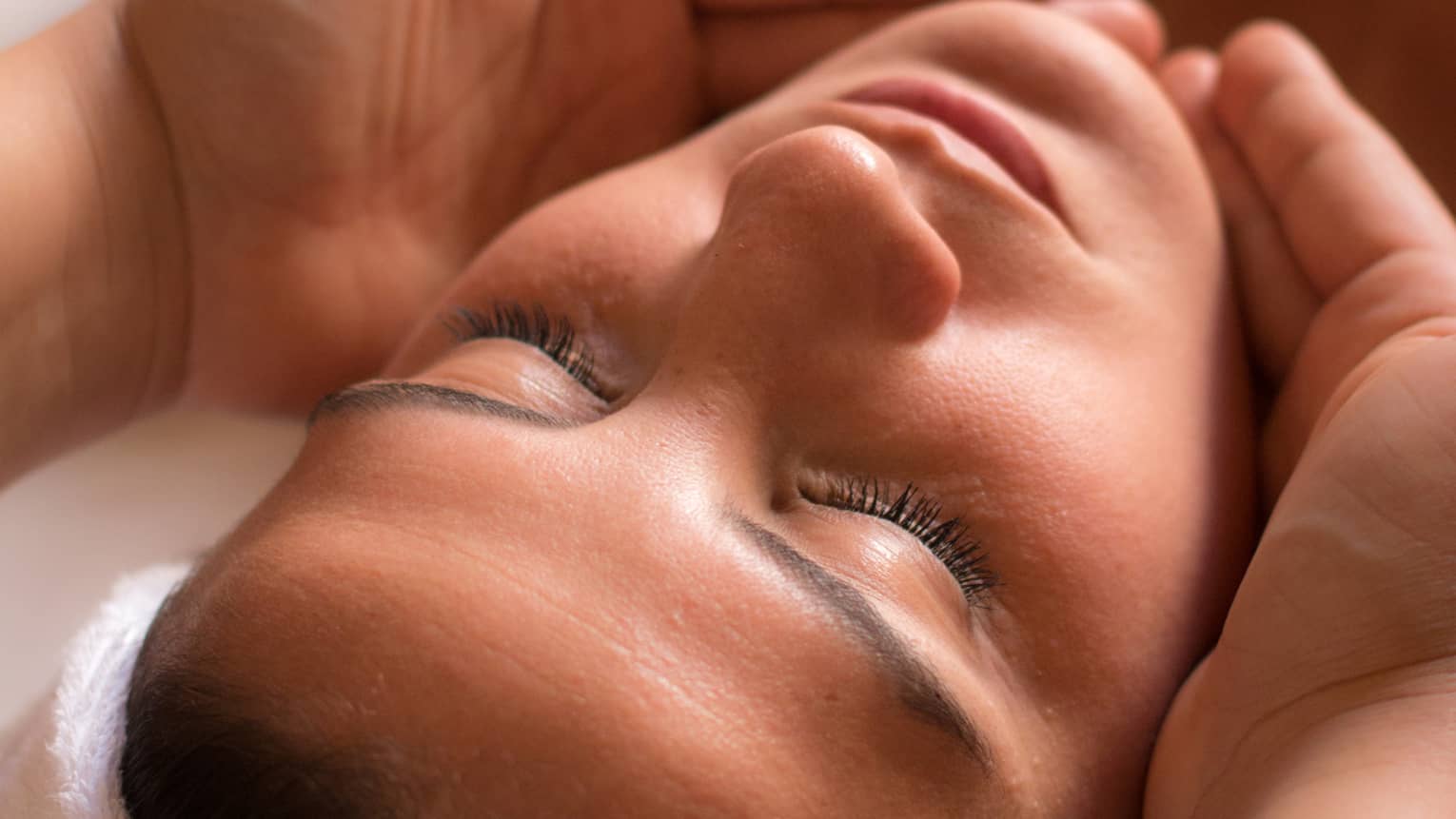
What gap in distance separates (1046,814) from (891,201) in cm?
31

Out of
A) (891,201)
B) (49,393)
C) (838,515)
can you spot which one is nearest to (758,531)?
(838,515)

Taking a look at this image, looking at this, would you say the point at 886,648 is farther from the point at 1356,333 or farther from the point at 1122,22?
the point at 1122,22

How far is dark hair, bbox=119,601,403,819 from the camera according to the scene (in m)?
0.47

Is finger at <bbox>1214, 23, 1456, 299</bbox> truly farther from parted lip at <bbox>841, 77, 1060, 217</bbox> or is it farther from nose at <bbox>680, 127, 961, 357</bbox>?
nose at <bbox>680, 127, 961, 357</bbox>

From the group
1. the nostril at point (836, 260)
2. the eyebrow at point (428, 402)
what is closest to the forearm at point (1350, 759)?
the nostril at point (836, 260)

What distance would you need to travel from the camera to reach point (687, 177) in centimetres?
73

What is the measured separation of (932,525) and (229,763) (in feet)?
1.09

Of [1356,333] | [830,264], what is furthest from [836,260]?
[1356,333]

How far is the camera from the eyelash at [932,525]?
57 cm

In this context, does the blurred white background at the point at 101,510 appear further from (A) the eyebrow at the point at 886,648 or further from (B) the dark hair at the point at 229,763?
(A) the eyebrow at the point at 886,648

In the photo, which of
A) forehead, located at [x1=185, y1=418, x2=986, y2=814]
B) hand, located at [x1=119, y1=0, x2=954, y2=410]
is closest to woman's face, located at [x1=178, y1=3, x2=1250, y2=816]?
forehead, located at [x1=185, y1=418, x2=986, y2=814]

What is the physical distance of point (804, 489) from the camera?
0.57 m

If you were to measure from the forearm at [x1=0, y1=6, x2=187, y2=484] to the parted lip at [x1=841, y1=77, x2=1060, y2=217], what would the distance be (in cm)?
48

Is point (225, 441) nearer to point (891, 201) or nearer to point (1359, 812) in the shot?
point (891, 201)
